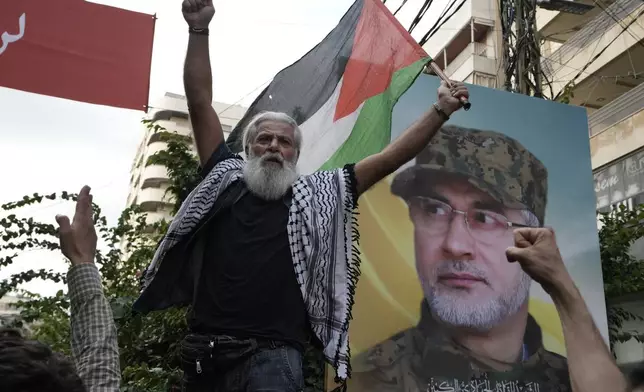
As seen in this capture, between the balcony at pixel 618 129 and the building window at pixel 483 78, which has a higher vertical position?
the building window at pixel 483 78

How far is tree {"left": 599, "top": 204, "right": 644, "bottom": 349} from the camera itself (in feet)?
21.5

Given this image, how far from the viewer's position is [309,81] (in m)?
4.08

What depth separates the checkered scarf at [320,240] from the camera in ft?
7.09

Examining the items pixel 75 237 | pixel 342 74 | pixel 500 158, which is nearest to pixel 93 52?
pixel 342 74

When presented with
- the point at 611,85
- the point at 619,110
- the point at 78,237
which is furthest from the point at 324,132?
the point at 611,85

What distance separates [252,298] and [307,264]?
0.22 meters

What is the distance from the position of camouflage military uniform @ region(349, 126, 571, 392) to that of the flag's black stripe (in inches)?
62.3

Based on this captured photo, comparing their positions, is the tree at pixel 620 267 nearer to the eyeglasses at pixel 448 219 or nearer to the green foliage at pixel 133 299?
the eyeglasses at pixel 448 219

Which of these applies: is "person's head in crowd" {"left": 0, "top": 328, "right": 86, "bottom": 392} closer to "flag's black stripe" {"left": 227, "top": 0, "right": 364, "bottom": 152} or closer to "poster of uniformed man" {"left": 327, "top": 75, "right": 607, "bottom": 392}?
"flag's black stripe" {"left": 227, "top": 0, "right": 364, "bottom": 152}

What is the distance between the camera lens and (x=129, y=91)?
3436 millimetres

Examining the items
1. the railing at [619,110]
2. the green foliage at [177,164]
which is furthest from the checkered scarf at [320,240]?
the railing at [619,110]

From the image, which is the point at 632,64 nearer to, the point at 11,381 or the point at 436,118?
the point at 436,118

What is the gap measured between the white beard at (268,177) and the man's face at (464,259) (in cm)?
308

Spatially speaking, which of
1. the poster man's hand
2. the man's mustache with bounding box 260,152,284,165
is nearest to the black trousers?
the man's mustache with bounding box 260,152,284,165
